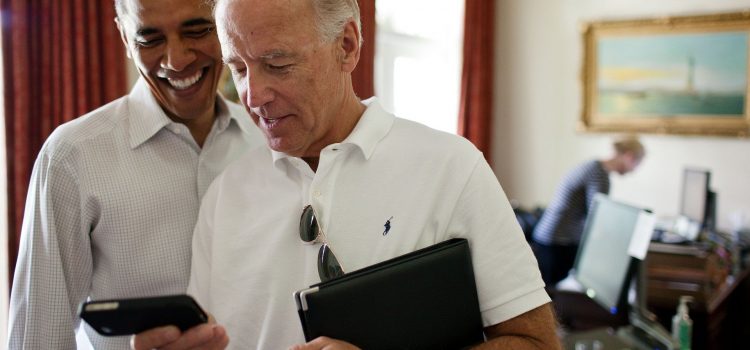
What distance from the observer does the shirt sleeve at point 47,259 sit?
4.27ft

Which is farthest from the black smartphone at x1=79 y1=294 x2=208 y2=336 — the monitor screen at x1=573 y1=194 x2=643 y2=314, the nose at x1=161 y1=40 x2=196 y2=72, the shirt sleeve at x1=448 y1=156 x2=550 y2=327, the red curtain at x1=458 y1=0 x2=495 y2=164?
the red curtain at x1=458 y1=0 x2=495 y2=164

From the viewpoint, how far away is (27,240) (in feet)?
4.34

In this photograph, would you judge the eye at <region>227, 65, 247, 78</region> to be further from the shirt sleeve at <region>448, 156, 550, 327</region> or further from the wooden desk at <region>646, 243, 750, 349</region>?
the wooden desk at <region>646, 243, 750, 349</region>

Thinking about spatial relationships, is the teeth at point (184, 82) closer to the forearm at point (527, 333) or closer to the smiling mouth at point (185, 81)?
the smiling mouth at point (185, 81)

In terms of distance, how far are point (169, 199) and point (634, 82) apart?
478cm

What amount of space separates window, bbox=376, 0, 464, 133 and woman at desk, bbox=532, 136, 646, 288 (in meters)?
1.17

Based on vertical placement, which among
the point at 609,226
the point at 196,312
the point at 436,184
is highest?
the point at 436,184

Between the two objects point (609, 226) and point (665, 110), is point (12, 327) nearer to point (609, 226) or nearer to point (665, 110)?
point (609, 226)

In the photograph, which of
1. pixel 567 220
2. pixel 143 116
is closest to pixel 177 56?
pixel 143 116

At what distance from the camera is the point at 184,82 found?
4.57ft

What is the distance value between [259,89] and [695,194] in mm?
4155

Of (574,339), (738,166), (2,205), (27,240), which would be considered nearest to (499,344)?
(27,240)

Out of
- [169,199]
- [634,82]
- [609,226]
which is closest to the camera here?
[169,199]

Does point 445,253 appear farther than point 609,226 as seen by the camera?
No
